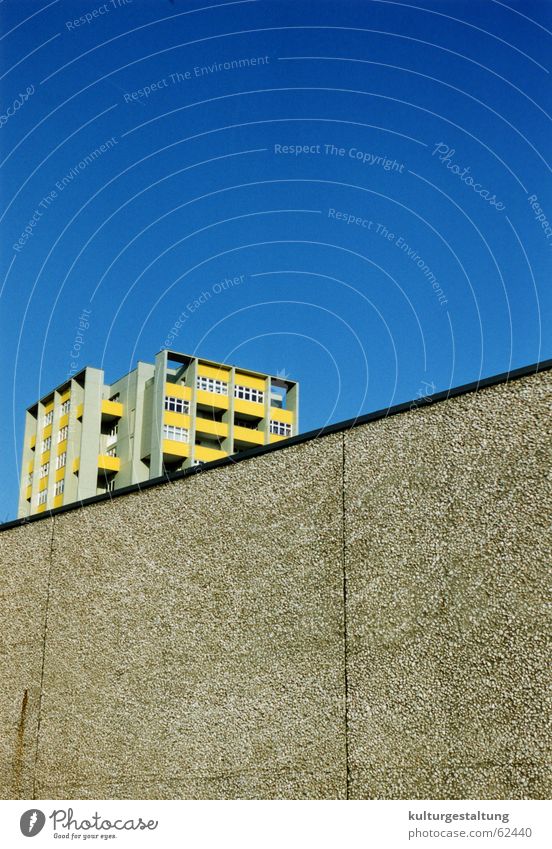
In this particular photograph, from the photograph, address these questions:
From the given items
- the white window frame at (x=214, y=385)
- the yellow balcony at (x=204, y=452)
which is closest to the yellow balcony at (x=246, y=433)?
the white window frame at (x=214, y=385)

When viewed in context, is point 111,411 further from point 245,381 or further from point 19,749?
point 19,749

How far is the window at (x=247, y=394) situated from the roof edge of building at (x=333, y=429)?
27203 mm

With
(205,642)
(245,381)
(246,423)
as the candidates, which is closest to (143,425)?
(245,381)

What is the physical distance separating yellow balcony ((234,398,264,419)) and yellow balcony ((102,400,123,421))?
350 inches

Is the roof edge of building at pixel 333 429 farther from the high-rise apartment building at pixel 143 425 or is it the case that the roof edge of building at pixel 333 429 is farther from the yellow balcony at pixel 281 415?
the yellow balcony at pixel 281 415

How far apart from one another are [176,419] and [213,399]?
2.80 meters

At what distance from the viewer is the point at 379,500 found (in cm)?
545

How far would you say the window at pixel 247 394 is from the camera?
35575 mm

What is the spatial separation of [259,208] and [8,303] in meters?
2.27

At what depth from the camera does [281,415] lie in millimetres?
38656

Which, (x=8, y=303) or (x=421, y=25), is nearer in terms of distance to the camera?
(x=421, y=25)

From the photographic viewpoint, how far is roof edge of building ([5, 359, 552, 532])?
5.01 metres

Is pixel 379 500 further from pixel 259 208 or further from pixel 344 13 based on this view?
pixel 344 13
